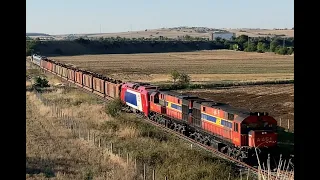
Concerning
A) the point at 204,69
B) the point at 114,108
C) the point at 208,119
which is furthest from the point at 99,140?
the point at 204,69

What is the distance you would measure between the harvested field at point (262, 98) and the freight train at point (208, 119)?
329 inches

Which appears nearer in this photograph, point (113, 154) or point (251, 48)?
point (113, 154)

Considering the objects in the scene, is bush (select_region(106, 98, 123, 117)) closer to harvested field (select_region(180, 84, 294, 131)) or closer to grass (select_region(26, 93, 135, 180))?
grass (select_region(26, 93, 135, 180))

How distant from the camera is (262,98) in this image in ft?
161

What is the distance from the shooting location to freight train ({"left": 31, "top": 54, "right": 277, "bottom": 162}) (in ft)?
67.4

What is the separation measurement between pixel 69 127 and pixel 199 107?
8865mm

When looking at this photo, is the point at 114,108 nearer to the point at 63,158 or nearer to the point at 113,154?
the point at 113,154

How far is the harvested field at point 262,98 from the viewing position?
39047mm

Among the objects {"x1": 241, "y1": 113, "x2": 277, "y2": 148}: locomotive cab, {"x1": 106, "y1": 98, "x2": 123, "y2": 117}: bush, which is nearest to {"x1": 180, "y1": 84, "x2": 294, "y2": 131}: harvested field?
{"x1": 241, "y1": 113, "x2": 277, "y2": 148}: locomotive cab

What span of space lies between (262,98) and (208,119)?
26.6 m

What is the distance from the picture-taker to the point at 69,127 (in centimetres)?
2872
